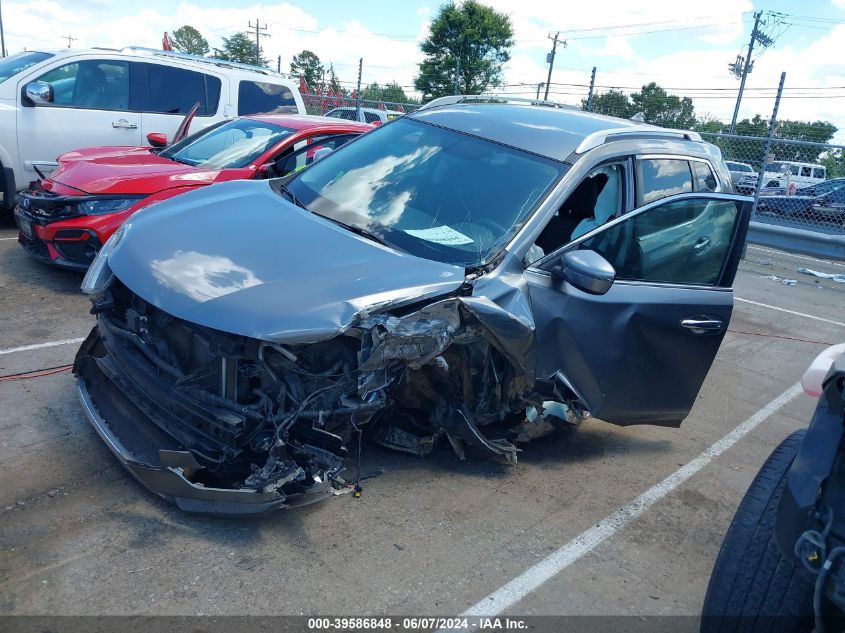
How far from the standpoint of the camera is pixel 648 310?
12.6 ft

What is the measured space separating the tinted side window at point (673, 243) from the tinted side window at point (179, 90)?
22.1 ft

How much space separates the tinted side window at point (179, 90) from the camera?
27.9ft

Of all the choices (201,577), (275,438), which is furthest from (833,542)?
(201,577)

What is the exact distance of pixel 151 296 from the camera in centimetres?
303

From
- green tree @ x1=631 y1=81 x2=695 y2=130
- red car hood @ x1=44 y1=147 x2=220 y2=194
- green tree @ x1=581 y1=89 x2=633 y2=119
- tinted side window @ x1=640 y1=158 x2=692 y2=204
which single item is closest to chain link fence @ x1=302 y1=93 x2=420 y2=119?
green tree @ x1=581 y1=89 x2=633 y2=119

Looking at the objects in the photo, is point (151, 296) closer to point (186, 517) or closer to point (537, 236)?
point (186, 517)

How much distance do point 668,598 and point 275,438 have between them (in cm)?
191

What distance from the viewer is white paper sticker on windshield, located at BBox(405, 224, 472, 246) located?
360 cm

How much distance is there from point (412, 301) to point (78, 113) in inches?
262

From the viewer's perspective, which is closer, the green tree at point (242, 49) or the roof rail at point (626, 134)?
the roof rail at point (626, 134)

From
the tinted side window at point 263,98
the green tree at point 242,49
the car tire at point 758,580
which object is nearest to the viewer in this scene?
the car tire at point 758,580

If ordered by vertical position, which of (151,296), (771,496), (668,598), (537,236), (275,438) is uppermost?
(537,236)

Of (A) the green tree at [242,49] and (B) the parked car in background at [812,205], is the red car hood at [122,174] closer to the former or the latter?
(B) the parked car in background at [812,205]

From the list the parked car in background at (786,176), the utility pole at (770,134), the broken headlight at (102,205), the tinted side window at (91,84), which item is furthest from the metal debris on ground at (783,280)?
the tinted side window at (91,84)
